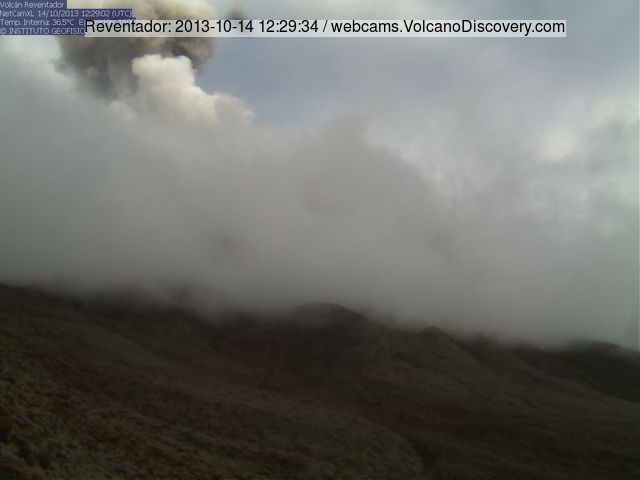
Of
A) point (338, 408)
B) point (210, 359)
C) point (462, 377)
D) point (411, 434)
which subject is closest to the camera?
point (411, 434)

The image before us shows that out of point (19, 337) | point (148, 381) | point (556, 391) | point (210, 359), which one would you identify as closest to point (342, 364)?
point (210, 359)

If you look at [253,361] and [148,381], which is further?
[253,361]

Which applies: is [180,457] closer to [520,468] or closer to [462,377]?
[520,468]

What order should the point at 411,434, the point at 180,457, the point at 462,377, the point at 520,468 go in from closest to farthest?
1. the point at 180,457
2. the point at 520,468
3. the point at 411,434
4. the point at 462,377

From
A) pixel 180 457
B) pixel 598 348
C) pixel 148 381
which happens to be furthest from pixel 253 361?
pixel 598 348

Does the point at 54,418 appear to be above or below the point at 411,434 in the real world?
above

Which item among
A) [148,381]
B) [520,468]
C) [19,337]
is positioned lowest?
[520,468]
